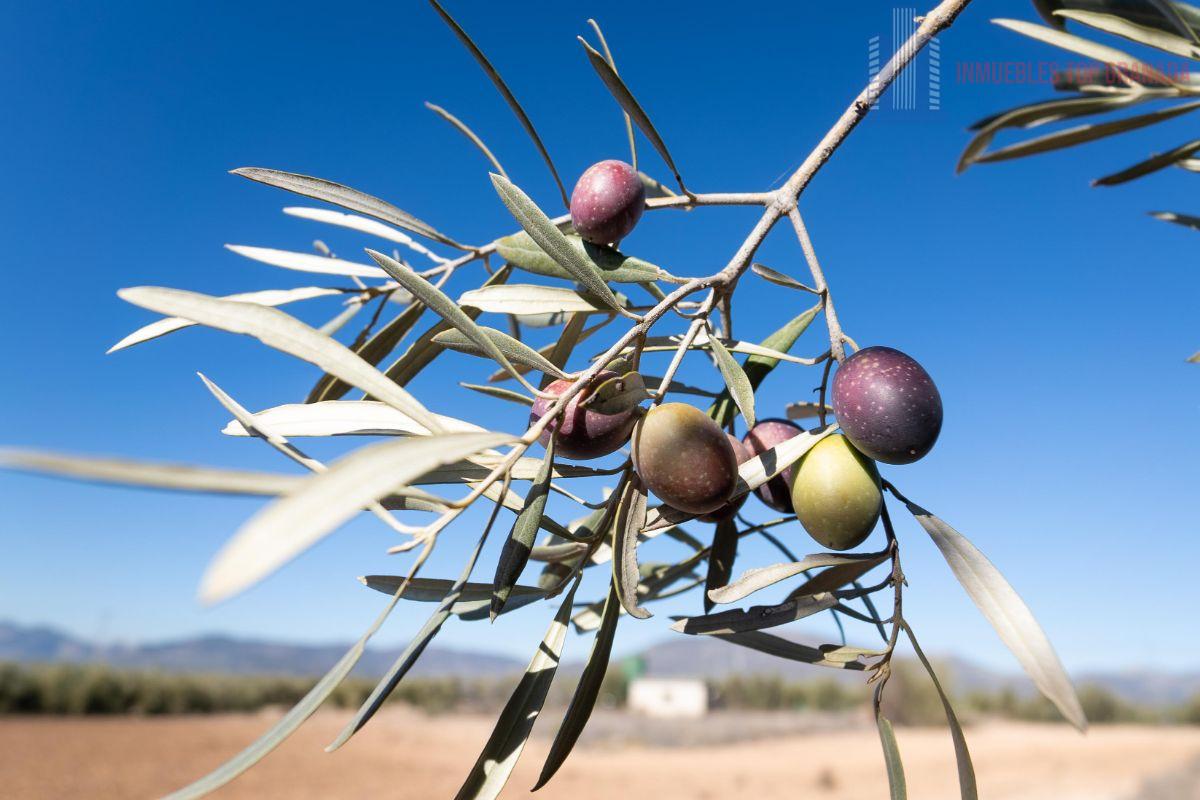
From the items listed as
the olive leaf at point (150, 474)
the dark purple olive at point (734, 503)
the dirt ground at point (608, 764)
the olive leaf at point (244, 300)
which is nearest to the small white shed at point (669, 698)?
the dirt ground at point (608, 764)

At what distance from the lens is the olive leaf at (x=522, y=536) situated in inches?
21.9

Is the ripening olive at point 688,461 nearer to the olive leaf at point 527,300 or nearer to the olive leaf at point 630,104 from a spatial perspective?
the olive leaf at point 527,300

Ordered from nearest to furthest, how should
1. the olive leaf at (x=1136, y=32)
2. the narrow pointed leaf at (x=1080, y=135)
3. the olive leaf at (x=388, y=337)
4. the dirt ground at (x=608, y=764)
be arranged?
the narrow pointed leaf at (x=1080, y=135)
the olive leaf at (x=1136, y=32)
the olive leaf at (x=388, y=337)
the dirt ground at (x=608, y=764)

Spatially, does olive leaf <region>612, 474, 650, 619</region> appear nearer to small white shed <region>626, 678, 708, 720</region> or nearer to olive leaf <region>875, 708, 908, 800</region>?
olive leaf <region>875, 708, 908, 800</region>

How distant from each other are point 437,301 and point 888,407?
338mm

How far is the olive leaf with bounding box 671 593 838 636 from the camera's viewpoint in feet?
2.06

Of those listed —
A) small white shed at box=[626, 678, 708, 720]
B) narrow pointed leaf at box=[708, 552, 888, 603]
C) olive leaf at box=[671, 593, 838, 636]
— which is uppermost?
narrow pointed leaf at box=[708, 552, 888, 603]

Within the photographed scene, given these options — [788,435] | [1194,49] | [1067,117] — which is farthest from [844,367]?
[1194,49]

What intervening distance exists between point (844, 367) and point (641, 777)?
1468 centimetres

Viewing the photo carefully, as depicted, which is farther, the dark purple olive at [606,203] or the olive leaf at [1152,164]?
the dark purple olive at [606,203]

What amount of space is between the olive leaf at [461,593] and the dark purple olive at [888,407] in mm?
308

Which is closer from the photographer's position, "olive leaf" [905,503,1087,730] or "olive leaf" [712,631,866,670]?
"olive leaf" [905,503,1087,730]

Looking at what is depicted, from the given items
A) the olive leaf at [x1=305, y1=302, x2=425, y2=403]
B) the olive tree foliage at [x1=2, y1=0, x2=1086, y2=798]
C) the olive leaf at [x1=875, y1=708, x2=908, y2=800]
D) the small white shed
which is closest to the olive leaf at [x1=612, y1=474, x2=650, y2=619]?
the olive tree foliage at [x1=2, y1=0, x2=1086, y2=798]

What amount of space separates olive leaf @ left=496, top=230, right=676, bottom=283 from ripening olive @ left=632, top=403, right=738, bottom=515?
166 millimetres
